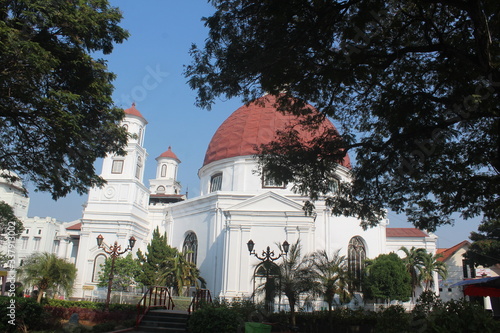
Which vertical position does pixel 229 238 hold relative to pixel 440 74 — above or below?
below

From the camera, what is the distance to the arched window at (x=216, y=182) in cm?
3121

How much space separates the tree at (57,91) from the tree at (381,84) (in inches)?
144

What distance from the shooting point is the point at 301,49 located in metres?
9.05

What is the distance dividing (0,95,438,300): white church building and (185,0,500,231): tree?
12.0 metres

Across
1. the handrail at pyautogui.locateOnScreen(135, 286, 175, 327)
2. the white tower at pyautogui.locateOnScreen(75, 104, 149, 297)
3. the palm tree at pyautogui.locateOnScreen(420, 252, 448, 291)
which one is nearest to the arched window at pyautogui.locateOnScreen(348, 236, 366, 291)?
the palm tree at pyautogui.locateOnScreen(420, 252, 448, 291)

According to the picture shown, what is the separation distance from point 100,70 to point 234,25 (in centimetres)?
503

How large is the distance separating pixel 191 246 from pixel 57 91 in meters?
21.4

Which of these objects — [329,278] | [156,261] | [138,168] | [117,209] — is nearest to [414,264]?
[329,278]

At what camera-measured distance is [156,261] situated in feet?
95.6

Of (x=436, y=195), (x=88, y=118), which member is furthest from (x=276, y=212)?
(x=88, y=118)

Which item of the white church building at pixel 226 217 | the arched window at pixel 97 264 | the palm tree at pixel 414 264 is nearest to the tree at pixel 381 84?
the white church building at pixel 226 217

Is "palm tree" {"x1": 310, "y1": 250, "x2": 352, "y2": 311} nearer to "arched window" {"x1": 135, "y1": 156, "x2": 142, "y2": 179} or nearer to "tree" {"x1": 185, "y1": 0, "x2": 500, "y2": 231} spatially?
"tree" {"x1": 185, "y1": 0, "x2": 500, "y2": 231}

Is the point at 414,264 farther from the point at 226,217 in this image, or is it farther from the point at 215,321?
the point at 215,321

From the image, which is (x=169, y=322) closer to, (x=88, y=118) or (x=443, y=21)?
(x=88, y=118)
